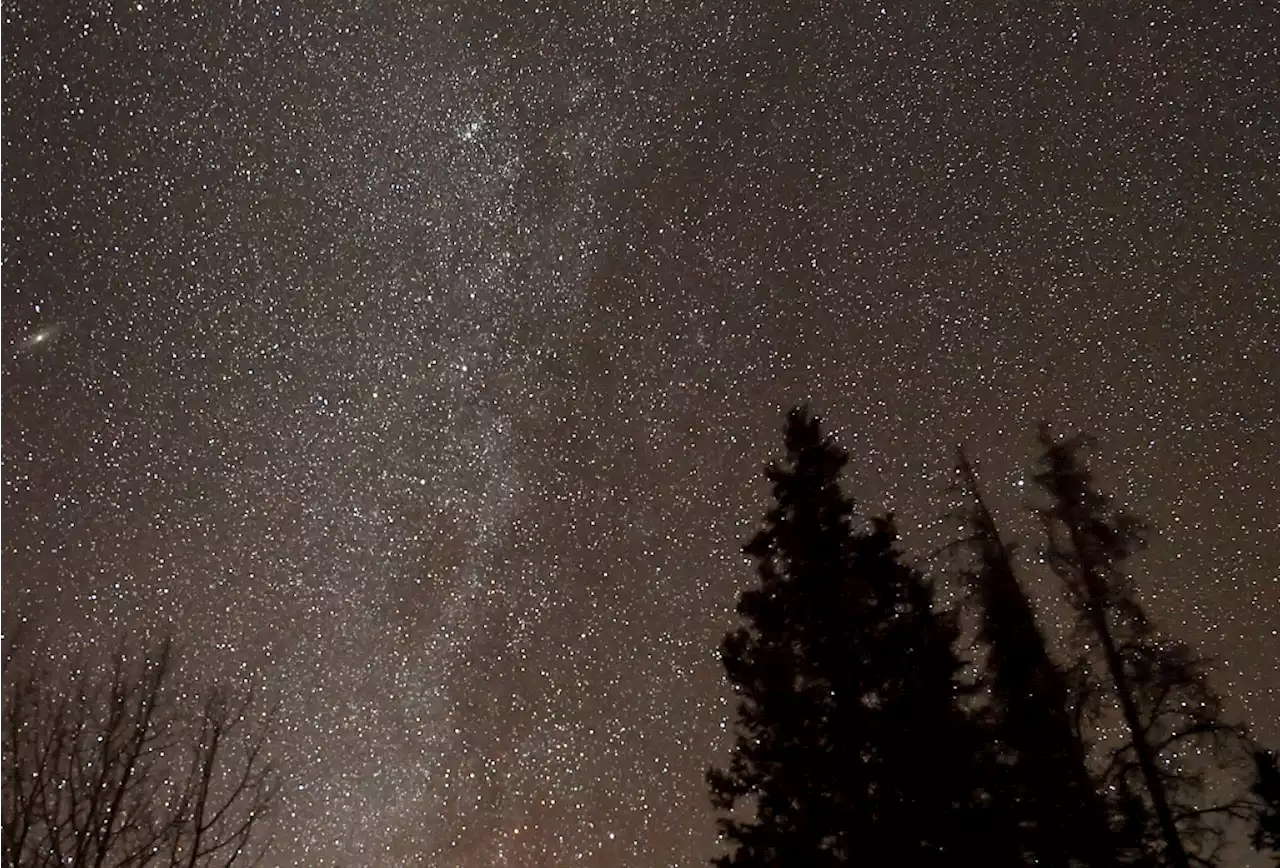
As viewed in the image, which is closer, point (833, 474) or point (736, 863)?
point (736, 863)

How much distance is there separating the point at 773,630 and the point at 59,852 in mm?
6932

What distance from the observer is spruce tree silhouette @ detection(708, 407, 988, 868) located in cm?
1053

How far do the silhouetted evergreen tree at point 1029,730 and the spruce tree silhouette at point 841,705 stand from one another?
2.69 feet

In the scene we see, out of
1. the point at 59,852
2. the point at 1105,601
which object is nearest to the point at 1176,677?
the point at 1105,601

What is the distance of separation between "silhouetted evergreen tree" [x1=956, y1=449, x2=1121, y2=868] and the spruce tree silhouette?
0.82 meters

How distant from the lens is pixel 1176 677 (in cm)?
1335

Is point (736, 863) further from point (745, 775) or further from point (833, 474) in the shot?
point (833, 474)

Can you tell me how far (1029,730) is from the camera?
13.8 metres

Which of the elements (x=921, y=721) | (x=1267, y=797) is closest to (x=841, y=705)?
(x=921, y=721)

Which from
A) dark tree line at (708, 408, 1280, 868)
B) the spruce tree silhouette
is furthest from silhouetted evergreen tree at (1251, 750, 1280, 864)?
the spruce tree silhouette

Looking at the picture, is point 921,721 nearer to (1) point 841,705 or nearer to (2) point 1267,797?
(1) point 841,705

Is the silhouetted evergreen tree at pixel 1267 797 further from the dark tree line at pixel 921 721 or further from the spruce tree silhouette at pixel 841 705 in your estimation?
the spruce tree silhouette at pixel 841 705

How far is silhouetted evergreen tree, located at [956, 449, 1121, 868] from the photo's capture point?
38.1 ft

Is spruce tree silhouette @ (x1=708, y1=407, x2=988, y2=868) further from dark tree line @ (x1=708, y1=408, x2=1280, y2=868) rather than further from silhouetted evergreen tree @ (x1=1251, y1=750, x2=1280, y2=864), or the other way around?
silhouetted evergreen tree @ (x1=1251, y1=750, x2=1280, y2=864)
